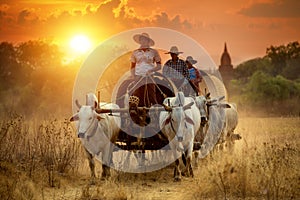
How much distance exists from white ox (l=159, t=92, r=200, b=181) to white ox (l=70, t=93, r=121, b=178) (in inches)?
40.0

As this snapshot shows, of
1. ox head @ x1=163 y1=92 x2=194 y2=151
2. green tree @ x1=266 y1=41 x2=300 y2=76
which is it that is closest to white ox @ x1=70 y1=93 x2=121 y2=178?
ox head @ x1=163 y1=92 x2=194 y2=151

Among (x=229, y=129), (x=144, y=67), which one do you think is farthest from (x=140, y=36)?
(x=229, y=129)

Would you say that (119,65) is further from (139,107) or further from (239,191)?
(239,191)

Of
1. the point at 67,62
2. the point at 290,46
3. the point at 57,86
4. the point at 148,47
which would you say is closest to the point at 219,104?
the point at 148,47

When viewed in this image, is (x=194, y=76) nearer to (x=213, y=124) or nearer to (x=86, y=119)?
(x=213, y=124)

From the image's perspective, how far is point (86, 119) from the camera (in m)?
9.59

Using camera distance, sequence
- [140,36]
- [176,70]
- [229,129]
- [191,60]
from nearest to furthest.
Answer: [140,36], [176,70], [191,60], [229,129]

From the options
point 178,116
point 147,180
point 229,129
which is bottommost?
point 147,180

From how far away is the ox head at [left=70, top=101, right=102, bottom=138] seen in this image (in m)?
9.48

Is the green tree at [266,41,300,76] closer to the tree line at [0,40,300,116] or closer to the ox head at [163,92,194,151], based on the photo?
the tree line at [0,40,300,116]

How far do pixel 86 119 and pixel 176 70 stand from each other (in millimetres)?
2736

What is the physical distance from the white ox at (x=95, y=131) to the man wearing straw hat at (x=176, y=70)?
5.04ft

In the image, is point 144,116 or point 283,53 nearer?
point 144,116

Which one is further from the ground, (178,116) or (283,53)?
(283,53)
